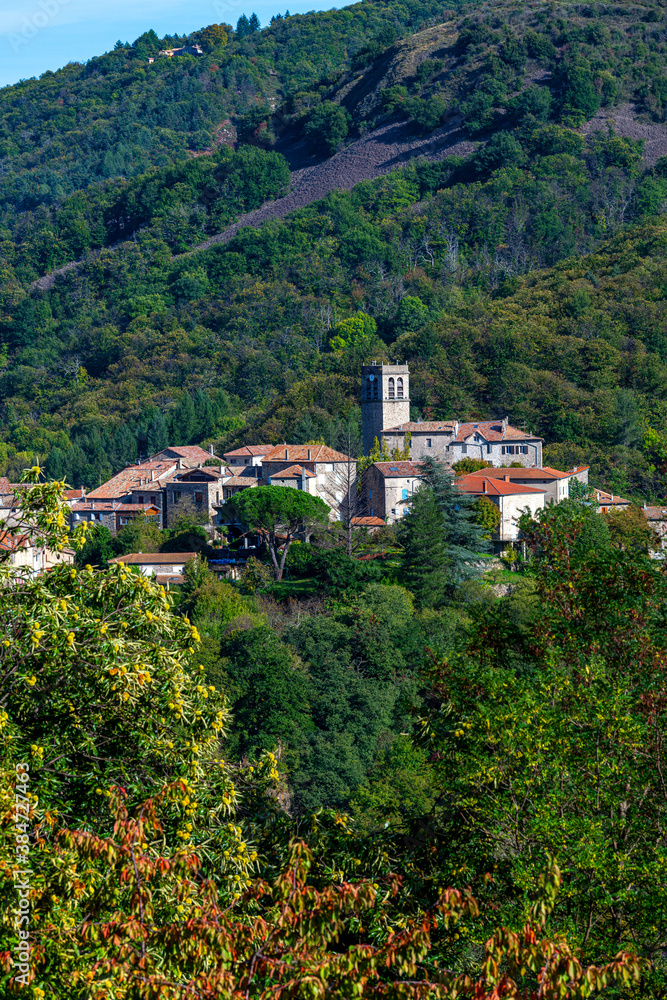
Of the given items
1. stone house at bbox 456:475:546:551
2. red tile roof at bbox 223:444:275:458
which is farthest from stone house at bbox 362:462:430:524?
red tile roof at bbox 223:444:275:458

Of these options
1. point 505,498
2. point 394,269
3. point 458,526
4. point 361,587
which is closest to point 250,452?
point 505,498

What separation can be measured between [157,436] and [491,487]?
36859 mm

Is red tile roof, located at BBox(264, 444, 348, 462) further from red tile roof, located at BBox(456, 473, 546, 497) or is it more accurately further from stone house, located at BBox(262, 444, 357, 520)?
red tile roof, located at BBox(456, 473, 546, 497)

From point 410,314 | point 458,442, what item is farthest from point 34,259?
point 458,442

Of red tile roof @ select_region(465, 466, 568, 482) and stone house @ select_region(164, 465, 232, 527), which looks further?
stone house @ select_region(164, 465, 232, 527)

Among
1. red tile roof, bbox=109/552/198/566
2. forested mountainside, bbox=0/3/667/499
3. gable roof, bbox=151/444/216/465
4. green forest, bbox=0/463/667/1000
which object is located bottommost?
red tile roof, bbox=109/552/198/566

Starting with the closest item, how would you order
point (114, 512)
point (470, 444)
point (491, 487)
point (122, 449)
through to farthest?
point (491, 487) → point (470, 444) → point (114, 512) → point (122, 449)

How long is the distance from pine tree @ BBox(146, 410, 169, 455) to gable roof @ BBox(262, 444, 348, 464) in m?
25.4

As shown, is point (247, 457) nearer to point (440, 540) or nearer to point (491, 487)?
point (491, 487)

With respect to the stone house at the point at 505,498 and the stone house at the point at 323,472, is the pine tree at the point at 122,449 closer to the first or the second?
the stone house at the point at 323,472

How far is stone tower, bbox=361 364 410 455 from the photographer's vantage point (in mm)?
53656

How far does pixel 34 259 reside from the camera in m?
124

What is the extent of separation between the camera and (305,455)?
1918 inches

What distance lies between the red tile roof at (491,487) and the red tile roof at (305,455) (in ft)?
21.7
